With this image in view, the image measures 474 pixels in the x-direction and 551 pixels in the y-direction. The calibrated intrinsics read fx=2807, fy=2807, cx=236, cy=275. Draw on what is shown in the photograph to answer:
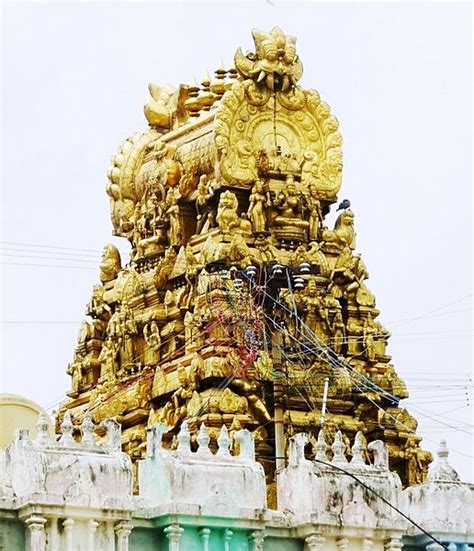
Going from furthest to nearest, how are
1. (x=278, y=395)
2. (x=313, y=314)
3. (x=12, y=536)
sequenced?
(x=313, y=314)
(x=278, y=395)
(x=12, y=536)

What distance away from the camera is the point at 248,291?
68.1m

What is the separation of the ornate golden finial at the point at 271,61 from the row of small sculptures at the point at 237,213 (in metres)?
2.49

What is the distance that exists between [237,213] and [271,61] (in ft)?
13.1

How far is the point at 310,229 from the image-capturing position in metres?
71.4

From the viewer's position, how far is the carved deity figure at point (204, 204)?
7094 centimetres

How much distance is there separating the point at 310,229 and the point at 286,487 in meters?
19.3

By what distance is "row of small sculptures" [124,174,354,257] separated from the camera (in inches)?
2763

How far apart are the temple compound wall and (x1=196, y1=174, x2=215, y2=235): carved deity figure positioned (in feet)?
56.2

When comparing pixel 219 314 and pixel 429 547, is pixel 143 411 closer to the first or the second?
pixel 219 314

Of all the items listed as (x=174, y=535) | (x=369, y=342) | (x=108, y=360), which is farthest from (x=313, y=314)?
(x=174, y=535)

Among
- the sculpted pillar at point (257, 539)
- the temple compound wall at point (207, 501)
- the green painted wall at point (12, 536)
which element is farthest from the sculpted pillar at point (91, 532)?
the sculpted pillar at point (257, 539)

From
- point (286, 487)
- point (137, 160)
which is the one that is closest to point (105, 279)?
point (137, 160)

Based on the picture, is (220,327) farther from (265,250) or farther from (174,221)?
(174,221)

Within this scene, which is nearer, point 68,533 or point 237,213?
point 68,533
